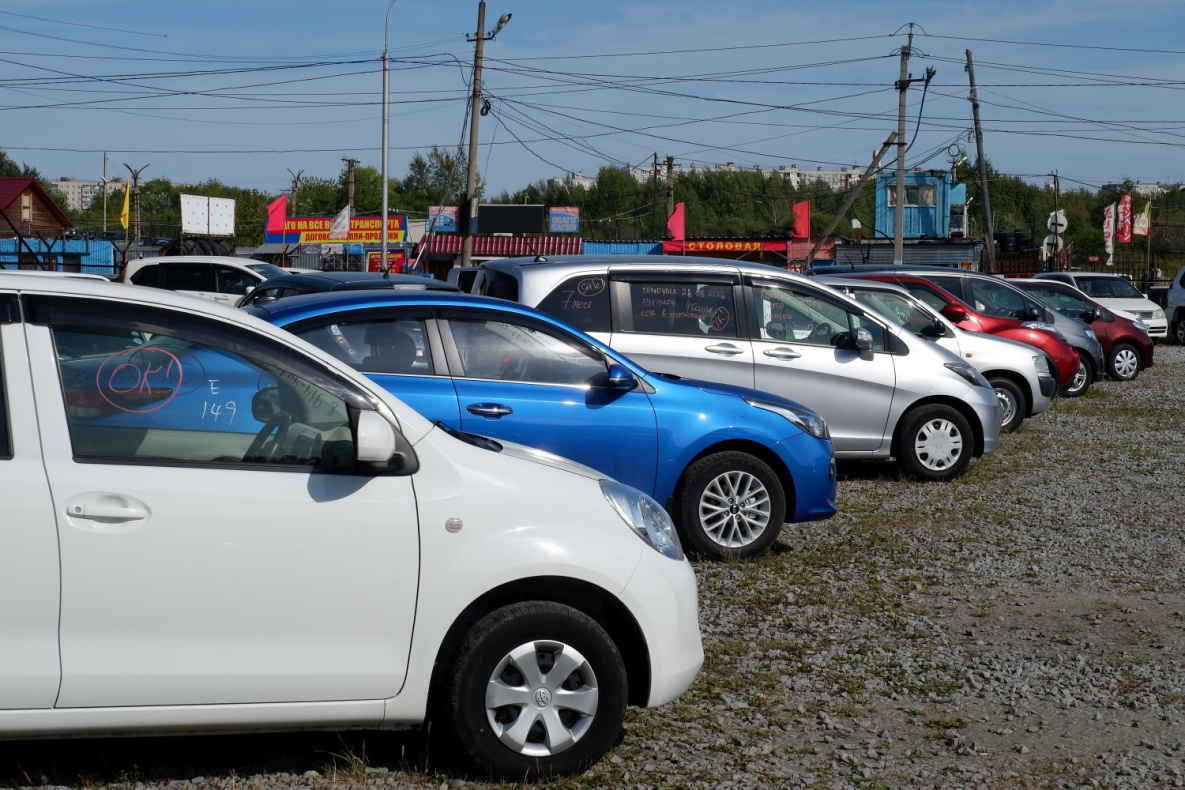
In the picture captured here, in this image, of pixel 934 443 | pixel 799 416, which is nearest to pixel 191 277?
pixel 934 443

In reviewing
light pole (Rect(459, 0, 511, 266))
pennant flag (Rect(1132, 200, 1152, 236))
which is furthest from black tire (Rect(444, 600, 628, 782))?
pennant flag (Rect(1132, 200, 1152, 236))

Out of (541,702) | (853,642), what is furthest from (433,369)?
(541,702)

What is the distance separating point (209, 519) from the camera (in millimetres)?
3678

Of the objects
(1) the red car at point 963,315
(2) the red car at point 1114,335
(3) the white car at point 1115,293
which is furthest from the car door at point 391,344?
(3) the white car at point 1115,293

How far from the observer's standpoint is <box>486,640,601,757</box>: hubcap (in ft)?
13.2

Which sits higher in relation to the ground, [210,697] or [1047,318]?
[1047,318]

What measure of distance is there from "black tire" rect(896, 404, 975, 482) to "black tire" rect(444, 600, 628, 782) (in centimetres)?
711

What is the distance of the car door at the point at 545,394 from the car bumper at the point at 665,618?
2.66m

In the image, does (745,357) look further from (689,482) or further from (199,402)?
(199,402)

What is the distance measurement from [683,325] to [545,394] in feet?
9.77

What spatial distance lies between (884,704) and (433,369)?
3.03m

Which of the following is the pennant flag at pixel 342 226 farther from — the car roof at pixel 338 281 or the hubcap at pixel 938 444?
the hubcap at pixel 938 444

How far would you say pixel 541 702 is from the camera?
406 centimetres

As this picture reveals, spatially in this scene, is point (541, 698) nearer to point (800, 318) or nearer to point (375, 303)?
point (375, 303)
